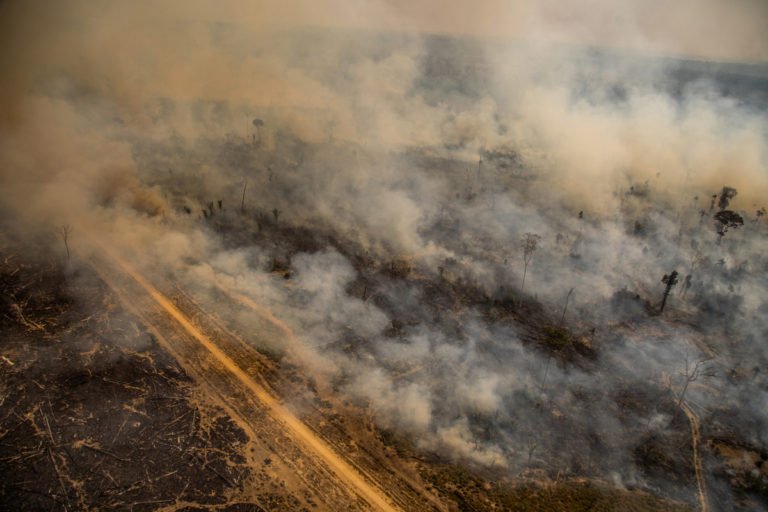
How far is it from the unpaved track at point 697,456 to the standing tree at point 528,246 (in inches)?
455

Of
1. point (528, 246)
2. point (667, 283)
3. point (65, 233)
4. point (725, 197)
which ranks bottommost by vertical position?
point (65, 233)

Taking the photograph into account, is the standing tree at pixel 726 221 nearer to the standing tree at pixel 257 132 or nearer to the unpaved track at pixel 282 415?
the unpaved track at pixel 282 415

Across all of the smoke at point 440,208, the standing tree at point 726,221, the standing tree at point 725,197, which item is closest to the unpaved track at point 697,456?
the smoke at point 440,208

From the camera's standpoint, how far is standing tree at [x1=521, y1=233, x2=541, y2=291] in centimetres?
3315

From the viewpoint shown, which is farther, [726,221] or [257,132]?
[257,132]

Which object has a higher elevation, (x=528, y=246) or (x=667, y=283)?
(x=667, y=283)

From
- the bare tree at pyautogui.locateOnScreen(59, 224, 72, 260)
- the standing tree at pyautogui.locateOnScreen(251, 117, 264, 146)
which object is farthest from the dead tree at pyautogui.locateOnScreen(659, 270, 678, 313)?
the standing tree at pyautogui.locateOnScreen(251, 117, 264, 146)

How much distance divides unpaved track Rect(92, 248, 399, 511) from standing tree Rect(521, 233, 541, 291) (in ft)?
54.8

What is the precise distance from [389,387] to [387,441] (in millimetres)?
2910

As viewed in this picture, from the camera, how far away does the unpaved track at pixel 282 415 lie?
19234 mm

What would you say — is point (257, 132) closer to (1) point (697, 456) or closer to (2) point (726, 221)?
(2) point (726, 221)

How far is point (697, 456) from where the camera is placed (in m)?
21.1

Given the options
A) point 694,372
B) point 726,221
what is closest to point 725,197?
point 726,221

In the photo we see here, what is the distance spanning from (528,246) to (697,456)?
16011 mm
